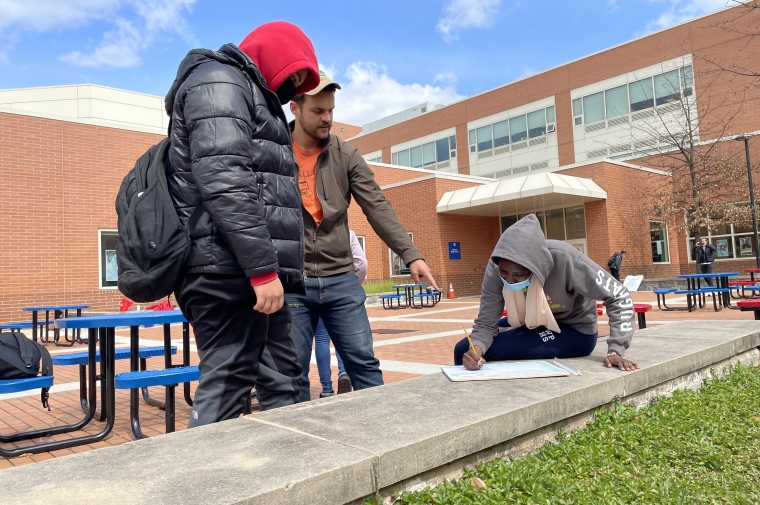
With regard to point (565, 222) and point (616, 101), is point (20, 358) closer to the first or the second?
point (565, 222)

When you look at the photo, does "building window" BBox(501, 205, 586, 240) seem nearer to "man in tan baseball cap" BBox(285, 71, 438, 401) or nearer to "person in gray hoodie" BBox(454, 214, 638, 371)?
"person in gray hoodie" BBox(454, 214, 638, 371)

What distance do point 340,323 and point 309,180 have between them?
0.85m

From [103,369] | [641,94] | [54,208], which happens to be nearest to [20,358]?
[103,369]

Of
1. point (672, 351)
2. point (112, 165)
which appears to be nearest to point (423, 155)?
point (112, 165)

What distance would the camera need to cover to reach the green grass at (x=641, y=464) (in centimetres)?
212

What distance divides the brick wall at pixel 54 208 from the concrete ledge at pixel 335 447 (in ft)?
51.9

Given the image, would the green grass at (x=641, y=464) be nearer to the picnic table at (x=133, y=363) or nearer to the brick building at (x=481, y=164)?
the picnic table at (x=133, y=363)

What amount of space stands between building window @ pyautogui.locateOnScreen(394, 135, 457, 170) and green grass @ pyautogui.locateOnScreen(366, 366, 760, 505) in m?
37.0

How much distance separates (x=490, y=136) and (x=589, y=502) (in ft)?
119

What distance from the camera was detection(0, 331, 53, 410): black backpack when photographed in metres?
3.54

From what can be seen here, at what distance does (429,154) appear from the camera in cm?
4169

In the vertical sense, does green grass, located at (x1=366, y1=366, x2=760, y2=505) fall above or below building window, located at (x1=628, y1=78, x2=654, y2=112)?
below

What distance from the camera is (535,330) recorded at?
363 centimetres

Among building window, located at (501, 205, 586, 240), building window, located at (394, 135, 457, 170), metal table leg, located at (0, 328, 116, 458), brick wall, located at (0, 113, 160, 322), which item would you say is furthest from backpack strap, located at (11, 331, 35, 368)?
building window, located at (394, 135, 457, 170)
